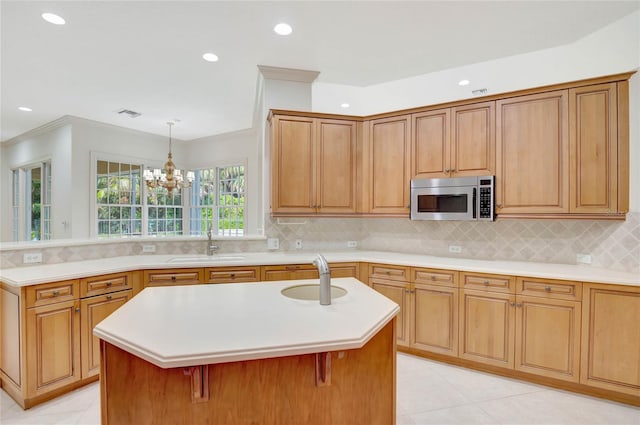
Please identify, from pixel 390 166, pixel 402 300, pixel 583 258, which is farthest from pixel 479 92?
pixel 402 300

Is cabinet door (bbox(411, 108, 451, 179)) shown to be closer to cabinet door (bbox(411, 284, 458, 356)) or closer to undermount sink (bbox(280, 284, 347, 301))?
cabinet door (bbox(411, 284, 458, 356))

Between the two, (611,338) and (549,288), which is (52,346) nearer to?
(549,288)

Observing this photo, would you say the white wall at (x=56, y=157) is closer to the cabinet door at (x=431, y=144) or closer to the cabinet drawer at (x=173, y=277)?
the cabinet drawer at (x=173, y=277)

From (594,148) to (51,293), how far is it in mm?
4280

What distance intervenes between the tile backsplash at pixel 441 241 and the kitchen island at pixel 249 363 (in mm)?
1921

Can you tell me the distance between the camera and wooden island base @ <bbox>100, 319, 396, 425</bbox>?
1.20 metres

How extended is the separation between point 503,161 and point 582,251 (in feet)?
3.42

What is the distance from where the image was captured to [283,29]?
266 cm

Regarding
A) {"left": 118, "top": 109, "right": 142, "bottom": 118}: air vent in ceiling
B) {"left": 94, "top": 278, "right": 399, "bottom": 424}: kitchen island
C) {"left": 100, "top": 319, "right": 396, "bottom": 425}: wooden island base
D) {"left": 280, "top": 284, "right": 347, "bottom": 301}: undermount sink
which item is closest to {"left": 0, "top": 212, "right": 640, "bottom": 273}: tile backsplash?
{"left": 280, "top": 284, "right": 347, "bottom": 301}: undermount sink

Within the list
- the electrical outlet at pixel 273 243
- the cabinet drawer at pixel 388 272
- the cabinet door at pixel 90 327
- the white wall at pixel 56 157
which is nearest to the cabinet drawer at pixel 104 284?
the cabinet door at pixel 90 327

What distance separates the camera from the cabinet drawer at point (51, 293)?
2111 millimetres

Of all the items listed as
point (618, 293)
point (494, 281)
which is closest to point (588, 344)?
point (618, 293)

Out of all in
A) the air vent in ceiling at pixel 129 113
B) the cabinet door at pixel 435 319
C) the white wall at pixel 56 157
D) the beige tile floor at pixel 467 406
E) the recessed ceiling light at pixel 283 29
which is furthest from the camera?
the white wall at pixel 56 157

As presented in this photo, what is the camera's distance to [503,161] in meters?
2.77
